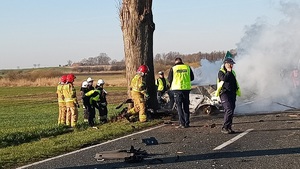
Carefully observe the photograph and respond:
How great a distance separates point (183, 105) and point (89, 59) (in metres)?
127

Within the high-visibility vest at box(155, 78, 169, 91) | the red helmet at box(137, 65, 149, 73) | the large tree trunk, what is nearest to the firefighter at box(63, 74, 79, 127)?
the large tree trunk

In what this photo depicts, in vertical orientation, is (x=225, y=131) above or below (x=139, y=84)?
below

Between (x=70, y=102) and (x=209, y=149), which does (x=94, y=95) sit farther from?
(x=209, y=149)

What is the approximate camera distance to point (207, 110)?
598 inches

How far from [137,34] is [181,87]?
2.72m

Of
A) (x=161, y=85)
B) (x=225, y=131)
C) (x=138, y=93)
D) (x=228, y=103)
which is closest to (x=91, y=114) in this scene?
(x=138, y=93)

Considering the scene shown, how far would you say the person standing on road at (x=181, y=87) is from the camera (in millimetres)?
12133

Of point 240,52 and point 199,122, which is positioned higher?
point 240,52

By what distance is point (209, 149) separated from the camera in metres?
8.63

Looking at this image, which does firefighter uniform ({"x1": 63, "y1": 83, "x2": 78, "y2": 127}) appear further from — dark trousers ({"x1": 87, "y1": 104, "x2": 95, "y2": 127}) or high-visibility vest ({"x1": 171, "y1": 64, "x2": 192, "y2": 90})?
high-visibility vest ({"x1": 171, "y1": 64, "x2": 192, "y2": 90})

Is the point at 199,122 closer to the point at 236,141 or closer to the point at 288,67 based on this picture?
the point at 236,141

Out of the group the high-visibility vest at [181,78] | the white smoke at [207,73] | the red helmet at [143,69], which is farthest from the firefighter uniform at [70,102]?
the white smoke at [207,73]

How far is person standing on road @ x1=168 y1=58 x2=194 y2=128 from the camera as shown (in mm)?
12133

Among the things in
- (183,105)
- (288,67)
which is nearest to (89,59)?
(288,67)
